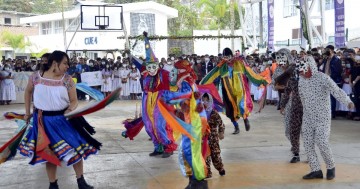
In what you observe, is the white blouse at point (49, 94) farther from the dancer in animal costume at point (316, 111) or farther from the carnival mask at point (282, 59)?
the carnival mask at point (282, 59)

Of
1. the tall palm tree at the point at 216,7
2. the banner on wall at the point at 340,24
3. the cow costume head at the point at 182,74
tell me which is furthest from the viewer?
the tall palm tree at the point at 216,7

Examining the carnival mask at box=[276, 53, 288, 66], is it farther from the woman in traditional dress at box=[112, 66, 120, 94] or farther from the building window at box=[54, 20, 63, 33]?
the building window at box=[54, 20, 63, 33]

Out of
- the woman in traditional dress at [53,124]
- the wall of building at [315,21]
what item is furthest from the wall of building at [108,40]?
the woman in traditional dress at [53,124]

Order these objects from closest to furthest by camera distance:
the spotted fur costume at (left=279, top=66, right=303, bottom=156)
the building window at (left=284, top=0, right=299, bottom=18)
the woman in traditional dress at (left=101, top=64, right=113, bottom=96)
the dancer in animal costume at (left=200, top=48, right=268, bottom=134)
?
the spotted fur costume at (left=279, top=66, right=303, bottom=156)
the dancer in animal costume at (left=200, top=48, right=268, bottom=134)
the woman in traditional dress at (left=101, top=64, right=113, bottom=96)
the building window at (left=284, top=0, right=299, bottom=18)

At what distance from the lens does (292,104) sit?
25.3 ft

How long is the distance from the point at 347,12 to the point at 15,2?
5036cm

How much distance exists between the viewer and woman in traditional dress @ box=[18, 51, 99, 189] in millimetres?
5867

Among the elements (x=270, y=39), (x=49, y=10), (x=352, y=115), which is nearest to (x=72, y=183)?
(x=352, y=115)

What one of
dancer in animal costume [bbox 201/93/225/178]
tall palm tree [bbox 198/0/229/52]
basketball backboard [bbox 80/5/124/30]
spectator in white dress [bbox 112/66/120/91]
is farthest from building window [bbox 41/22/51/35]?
dancer in animal costume [bbox 201/93/225/178]

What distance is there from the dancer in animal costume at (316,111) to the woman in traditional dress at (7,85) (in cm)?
1541

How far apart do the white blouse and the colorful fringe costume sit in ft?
14.0

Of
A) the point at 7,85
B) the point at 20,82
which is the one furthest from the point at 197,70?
the point at 7,85

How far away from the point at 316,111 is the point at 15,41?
45.9m

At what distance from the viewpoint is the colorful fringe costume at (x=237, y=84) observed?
999cm
